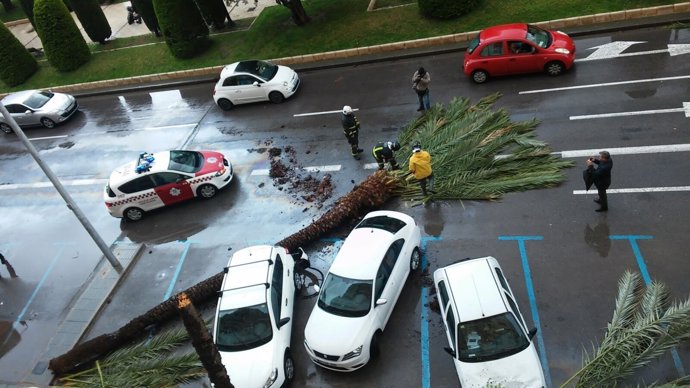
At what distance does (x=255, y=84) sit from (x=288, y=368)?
12432mm

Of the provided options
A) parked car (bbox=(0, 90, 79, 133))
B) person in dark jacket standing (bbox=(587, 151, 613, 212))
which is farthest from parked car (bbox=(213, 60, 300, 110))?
person in dark jacket standing (bbox=(587, 151, 613, 212))

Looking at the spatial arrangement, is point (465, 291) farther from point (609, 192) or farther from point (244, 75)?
point (244, 75)


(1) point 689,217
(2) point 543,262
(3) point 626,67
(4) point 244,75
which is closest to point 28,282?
(4) point 244,75

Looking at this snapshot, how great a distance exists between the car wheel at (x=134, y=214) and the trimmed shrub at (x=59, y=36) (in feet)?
51.9

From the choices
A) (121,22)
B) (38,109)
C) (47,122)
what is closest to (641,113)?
(47,122)

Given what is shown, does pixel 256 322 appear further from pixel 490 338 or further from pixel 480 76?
pixel 480 76

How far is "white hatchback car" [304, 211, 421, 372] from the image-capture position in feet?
31.6

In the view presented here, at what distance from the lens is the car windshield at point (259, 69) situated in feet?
64.7

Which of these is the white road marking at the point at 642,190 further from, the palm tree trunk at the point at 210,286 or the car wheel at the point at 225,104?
the car wheel at the point at 225,104

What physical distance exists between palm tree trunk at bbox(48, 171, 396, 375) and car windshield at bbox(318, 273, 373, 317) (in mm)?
2670

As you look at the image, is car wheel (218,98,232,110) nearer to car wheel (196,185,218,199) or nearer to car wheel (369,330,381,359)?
car wheel (196,185,218,199)

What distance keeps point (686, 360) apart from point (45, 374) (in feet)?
42.7

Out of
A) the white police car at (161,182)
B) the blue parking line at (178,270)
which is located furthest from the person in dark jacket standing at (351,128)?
the blue parking line at (178,270)

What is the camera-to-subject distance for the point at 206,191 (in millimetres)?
15641
